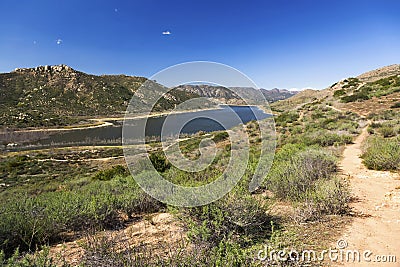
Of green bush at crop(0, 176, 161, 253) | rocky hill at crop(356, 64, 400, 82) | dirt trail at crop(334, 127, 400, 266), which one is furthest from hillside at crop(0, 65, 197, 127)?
green bush at crop(0, 176, 161, 253)

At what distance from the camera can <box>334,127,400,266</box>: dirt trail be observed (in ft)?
11.7

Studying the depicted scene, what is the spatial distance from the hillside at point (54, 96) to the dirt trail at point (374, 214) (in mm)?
74419

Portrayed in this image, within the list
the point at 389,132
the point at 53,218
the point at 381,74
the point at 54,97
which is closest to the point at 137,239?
the point at 53,218

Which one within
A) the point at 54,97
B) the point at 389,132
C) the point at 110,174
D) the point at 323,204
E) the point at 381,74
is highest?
the point at 54,97

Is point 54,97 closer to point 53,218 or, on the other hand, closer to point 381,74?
point 381,74

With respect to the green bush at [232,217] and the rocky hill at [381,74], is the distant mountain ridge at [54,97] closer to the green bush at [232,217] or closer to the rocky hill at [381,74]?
the rocky hill at [381,74]

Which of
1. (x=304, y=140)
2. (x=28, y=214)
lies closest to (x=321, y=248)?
A: (x=28, y=214)

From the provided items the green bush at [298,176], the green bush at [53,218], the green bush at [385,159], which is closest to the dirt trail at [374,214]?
the green bush at [385,159]

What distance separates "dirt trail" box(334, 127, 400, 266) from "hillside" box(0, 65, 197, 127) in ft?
244

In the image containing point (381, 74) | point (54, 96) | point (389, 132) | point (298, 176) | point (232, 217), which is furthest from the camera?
point (54, 96)

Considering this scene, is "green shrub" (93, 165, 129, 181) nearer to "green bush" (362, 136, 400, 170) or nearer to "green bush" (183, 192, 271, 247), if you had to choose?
"green bush" (183, 192, 271, 247)

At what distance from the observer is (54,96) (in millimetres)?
101188

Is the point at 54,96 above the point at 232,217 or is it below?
above

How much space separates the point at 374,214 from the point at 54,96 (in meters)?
118
